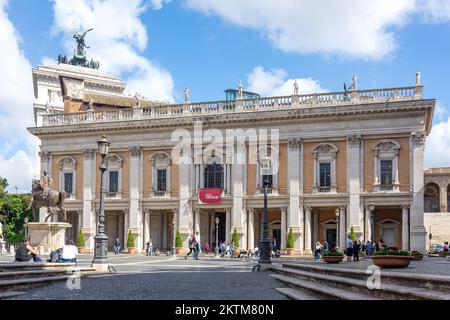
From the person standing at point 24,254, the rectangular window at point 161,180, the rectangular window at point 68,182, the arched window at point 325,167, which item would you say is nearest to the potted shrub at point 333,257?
the person standing at point 24,254

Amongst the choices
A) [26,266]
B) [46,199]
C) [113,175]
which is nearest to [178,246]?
[113,175]

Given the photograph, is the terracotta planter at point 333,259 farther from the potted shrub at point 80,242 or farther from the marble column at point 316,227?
the potted shrub at point 80,242

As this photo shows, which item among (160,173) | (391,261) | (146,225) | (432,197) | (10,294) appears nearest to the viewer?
(10,294)

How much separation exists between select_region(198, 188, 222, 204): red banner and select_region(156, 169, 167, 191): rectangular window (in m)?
3.35

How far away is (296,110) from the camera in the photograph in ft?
165

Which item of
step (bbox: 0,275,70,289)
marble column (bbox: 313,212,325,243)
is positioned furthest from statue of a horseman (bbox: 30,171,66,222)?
marble column (bbox: 313,212,325,243)

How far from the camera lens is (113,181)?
2224 inches

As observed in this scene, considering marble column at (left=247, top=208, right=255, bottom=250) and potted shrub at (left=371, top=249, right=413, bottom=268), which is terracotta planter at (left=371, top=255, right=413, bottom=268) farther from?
marble column at (left=247, top=208, right=255, bottom=250)

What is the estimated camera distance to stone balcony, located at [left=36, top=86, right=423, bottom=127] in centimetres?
4841

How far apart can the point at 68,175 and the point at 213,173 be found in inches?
516

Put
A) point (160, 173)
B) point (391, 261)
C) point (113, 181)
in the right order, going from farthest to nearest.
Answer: point (113, 181), point (160, 173), point (391, 261)

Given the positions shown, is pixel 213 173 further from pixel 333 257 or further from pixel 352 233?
pixel 333 257
